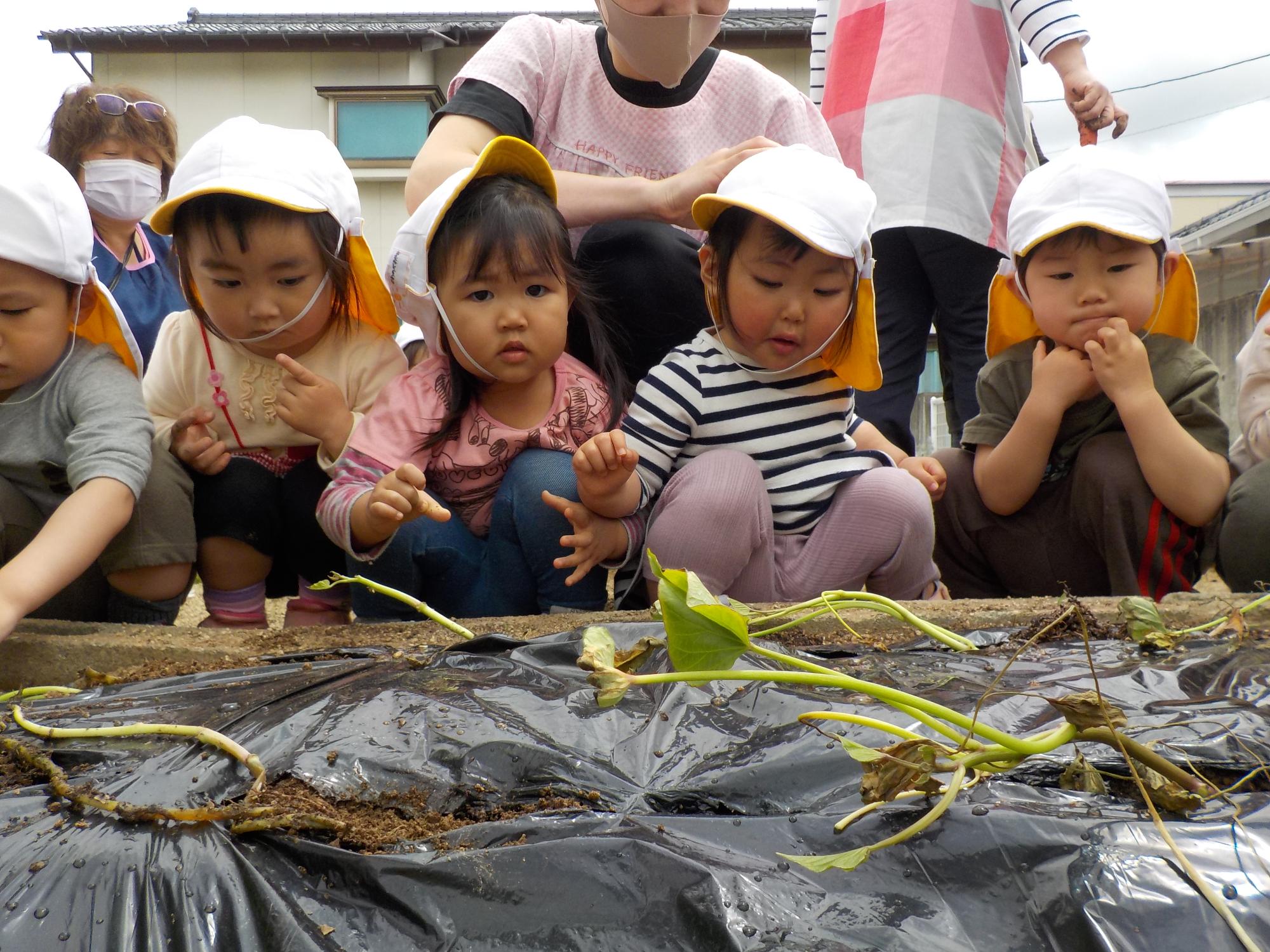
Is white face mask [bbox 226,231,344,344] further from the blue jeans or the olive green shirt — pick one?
the olive green shirt

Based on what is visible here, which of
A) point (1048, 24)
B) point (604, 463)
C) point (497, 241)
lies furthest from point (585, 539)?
point (1048, 24)

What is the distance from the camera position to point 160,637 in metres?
1.68

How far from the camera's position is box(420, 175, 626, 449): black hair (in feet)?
5.93

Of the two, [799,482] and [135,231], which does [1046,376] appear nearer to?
→ [799,482]

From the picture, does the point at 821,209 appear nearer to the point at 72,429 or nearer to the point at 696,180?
the point at 696,180

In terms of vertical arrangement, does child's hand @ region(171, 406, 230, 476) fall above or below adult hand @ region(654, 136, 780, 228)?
below

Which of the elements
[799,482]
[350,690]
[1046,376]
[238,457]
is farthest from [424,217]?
[1046,376]

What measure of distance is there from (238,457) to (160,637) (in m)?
0.43

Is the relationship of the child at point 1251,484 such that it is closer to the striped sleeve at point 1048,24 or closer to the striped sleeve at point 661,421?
the striped sleeve at point 1048,24

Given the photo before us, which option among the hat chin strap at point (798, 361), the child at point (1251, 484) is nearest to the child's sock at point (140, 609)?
the hat chin strap at point (798, 361)

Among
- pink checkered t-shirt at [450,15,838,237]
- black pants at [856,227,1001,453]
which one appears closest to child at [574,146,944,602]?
pink checkered t-shirt at [450,15,838,237]

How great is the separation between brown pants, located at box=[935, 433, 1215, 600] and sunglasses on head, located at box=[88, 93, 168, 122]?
242 cm

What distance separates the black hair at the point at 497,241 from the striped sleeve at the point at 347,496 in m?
0.12

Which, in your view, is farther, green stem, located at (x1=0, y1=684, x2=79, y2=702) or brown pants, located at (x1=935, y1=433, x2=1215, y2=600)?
brown pants, located at (x1=935, y1=433, x2=1215, y2=600)
